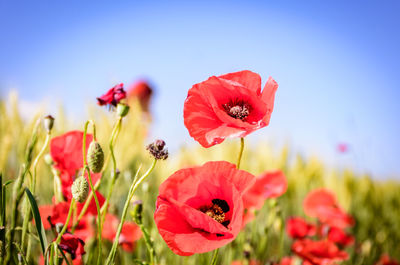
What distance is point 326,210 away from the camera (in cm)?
114

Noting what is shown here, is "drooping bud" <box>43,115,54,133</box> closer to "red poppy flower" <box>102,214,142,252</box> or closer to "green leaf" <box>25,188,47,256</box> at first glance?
"green leaf" <box>25,188,47,256</box>

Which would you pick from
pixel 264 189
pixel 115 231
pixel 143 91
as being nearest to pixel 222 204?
pixel 115 231

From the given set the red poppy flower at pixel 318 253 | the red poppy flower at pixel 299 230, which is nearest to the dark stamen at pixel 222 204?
the red poppy flower at pixel 318 253

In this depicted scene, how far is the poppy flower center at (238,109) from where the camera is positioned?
1.55 feet

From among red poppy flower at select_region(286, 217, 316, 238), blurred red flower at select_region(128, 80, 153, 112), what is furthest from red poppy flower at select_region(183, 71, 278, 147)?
blurred red flower at select_region(128, 80, 153, 112)

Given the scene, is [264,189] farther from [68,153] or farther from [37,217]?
[37,217]

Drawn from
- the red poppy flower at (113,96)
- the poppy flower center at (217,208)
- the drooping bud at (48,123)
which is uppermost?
the red poppy flower at (113,96)

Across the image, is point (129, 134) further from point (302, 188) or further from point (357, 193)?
point (357, 193)

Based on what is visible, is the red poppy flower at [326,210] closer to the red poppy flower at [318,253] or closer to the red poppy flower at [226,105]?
the red poppy flower at [318,253]

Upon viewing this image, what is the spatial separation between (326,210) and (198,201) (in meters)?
0.80

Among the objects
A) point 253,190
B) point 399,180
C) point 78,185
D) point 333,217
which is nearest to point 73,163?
point 78,185

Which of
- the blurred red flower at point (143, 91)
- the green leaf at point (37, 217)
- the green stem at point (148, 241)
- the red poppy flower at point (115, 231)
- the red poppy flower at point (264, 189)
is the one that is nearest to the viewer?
the green leaf at point (37, 217)

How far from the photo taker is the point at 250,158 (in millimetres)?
2385

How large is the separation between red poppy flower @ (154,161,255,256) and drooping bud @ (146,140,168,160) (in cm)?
3
